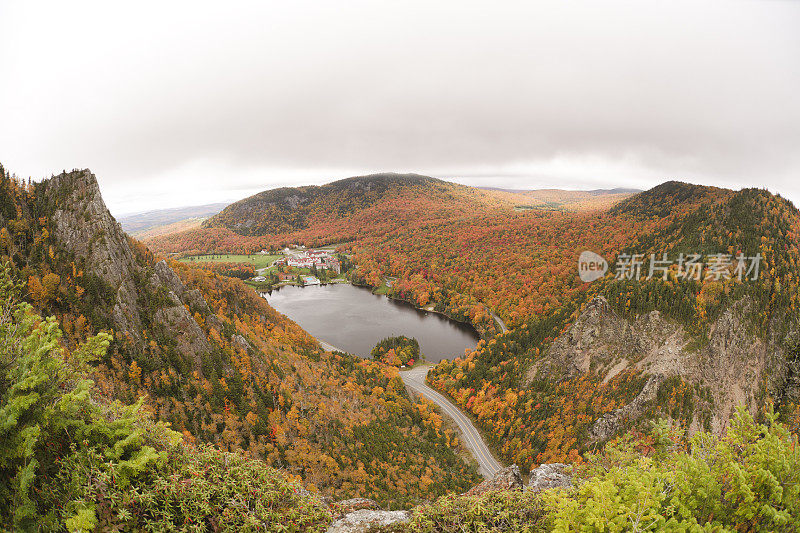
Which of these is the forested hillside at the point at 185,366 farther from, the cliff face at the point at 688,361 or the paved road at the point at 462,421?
the cliff face at the point at 688,361

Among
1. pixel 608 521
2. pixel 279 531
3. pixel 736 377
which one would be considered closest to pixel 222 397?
pixel 279 531

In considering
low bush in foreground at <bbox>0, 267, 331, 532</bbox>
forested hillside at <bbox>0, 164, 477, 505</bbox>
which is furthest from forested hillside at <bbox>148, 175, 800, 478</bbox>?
low bush in foreground at <bbox>0, 267, 331, 532</bbox>

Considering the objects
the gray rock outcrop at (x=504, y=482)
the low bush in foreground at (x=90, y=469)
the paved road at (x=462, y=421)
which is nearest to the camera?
the low bush in foreground at (x=90, y=469)

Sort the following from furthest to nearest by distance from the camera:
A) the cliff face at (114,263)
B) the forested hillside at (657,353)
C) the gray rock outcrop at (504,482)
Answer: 1. the forested hillside at (657,353)
2. the cliff face at (114,263)
3. the gray rock outcrop at (504,482)

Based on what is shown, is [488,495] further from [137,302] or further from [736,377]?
[736,377]

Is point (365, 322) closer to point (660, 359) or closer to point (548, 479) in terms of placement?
point (660, 359)

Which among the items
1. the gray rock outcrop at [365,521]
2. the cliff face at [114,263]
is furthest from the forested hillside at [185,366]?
the gray rock outcrop at [365,521]

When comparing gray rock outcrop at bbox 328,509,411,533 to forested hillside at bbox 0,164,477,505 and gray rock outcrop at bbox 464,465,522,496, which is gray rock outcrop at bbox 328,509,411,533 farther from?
forested hillside at bbox 0,164,477,505
